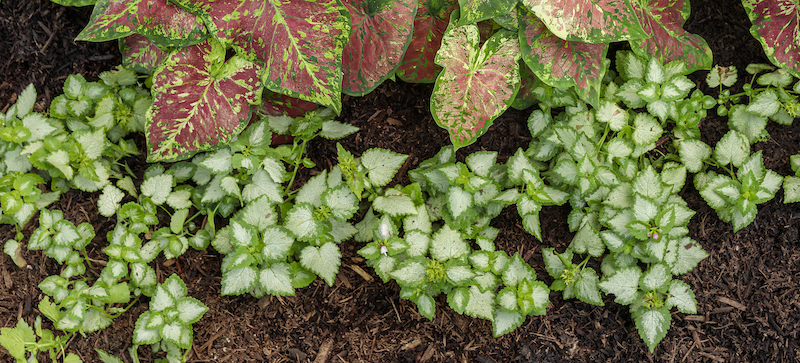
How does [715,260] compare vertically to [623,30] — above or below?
below

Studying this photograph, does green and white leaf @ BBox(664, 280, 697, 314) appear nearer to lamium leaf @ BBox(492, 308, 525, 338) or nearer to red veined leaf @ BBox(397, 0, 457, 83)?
lamium leaf @ BBox(492, 308, 525, 338)

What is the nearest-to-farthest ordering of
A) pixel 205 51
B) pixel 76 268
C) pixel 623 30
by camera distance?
pixel 623 30
pixel 205 51
pixel 76 268

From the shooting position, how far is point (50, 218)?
181cm

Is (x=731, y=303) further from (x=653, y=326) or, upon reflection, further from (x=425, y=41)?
(x=425, y=41)

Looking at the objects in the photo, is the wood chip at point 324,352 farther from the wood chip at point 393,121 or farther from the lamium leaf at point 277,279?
the wood chip at point 393,121

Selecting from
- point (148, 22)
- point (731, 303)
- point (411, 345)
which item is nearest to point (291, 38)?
point (148, 22)

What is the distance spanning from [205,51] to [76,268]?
0.97 m

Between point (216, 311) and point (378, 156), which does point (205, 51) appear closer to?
point (378, 156)

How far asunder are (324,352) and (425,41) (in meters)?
1.26

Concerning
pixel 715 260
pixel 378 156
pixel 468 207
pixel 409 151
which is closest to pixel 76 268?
pixel 378 156

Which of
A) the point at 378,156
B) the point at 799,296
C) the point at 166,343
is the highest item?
the point at 378,156

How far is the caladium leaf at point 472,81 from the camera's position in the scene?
1.67 meters

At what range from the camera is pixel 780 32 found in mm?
1831

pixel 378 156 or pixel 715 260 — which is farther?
pixel 715 260
